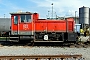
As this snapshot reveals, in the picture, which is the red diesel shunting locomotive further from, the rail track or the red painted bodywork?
the rail track

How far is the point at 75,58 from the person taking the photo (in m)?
10.3

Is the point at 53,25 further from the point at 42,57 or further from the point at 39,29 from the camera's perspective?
the point at 42,57

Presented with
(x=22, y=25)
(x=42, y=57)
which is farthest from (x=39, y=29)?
(x=42, y=57)

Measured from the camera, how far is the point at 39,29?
65.9 feet

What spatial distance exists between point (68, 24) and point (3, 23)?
420 inches

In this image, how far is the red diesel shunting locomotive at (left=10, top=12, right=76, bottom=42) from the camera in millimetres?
19219

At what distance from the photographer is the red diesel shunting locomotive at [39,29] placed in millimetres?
19219

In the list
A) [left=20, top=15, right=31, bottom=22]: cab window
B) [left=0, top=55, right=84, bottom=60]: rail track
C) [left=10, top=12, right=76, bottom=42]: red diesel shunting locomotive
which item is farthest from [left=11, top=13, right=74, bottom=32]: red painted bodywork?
[left=0, top=55, right=84, bottom=60]: rail track

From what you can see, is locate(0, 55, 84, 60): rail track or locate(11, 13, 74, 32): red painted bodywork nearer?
locate(0, 55, 84, 60): rail track

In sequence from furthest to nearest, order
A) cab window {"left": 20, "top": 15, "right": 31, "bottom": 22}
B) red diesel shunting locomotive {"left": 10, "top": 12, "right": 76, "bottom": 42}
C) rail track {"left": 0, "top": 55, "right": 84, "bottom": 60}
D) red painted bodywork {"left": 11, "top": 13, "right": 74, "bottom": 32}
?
red painted bodywork {"left": 11, "top": 13, "right": 74, "bottom": 32}
cab window {"left": 20, "top": 15, "right": 31, "bottom": 22}
red diesel shunting locomotive {"left": 10, "top": 12, "right": 76, "bottom": 42}
rail track {"left": 0, "top": 55, "right": 84, "bottom": 60}

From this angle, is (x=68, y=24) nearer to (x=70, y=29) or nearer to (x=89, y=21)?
(x=70, y=29)

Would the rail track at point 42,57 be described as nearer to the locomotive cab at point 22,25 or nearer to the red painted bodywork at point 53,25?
the locomotive cab at point 22,25

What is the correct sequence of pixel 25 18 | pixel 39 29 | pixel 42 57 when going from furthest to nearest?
pixel 39 29 → pixel 25 18 → pixel 42 57

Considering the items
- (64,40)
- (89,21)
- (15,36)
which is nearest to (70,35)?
(64,40)
